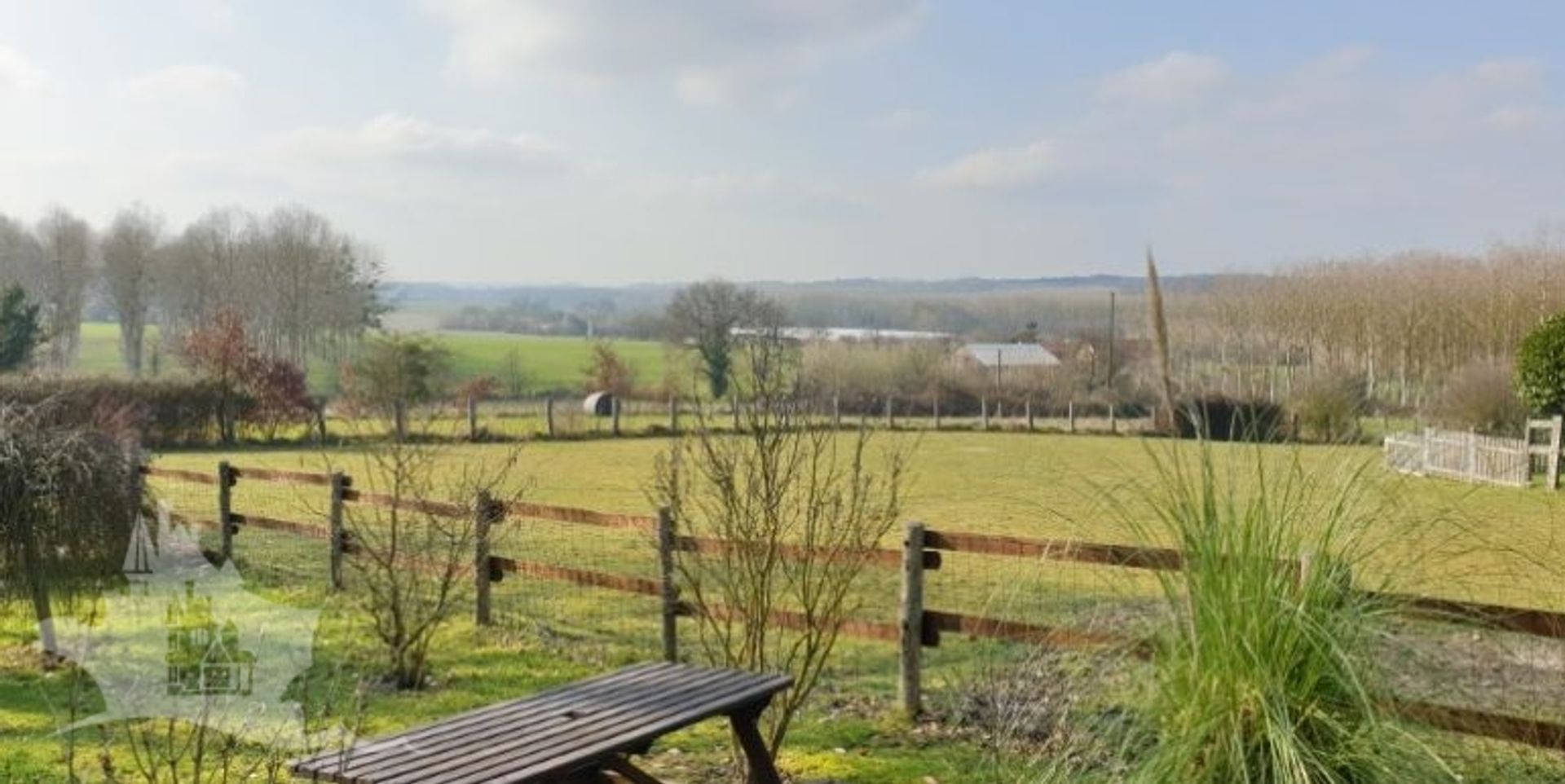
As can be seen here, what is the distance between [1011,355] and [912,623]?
45991 millimetres

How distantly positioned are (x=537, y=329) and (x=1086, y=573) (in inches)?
3249

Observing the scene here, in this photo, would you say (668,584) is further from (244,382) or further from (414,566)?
A: (244,382)

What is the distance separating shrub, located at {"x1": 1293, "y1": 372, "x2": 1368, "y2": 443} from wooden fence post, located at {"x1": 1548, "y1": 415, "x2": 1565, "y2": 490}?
14704mm

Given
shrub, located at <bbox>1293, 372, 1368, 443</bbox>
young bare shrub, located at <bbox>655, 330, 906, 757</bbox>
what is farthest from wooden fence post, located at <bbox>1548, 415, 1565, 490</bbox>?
young bare shrub, located at <bbox>655, 330, 906, 757</bbox>

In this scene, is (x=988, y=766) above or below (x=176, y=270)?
below

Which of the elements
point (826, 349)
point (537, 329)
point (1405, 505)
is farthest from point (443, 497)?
point (537, 329)

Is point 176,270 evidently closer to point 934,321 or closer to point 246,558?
point 934,321

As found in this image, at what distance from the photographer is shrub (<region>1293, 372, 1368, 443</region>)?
4.12 m

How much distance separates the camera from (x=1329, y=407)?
19.1 ft

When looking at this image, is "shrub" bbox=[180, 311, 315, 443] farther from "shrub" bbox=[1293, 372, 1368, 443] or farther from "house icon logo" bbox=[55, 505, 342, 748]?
"shrub" bbox=[1293, 372, 1368, 443]

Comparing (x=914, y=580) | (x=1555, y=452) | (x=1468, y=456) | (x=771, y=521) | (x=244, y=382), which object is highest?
(x=771, y=521)

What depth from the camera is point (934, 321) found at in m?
69.5

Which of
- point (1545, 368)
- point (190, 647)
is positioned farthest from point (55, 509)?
point (1545, 368)

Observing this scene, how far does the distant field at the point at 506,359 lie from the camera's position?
4841cm
